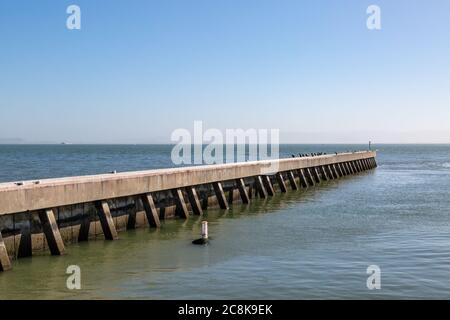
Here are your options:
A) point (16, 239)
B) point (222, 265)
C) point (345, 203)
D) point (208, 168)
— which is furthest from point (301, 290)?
point (345, 203)

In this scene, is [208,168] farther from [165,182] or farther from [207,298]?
[207,298]

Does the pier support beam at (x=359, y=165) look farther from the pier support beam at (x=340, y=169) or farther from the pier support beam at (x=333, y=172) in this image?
the pier support beam at (x=333, y=172)

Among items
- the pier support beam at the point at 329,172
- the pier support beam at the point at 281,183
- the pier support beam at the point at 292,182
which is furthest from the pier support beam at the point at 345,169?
the pier support beam at the point at 281,183

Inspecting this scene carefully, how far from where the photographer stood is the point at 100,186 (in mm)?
19188

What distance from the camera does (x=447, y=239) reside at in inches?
796

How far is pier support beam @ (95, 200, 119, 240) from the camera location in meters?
19.4

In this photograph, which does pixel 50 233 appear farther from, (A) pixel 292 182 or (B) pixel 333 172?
(B) pixel 333 172

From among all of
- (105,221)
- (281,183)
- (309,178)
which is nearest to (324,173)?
(309,178)

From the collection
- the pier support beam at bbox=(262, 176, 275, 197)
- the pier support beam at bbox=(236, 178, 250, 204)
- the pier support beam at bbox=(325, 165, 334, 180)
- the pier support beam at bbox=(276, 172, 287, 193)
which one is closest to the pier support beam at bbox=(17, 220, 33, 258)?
the pier support beam at bbox=(236, 178, 250, 204)

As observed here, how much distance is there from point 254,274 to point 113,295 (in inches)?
145

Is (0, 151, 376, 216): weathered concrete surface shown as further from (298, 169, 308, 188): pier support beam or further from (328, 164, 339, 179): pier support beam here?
(328, 164, 339, 179): pier support beam

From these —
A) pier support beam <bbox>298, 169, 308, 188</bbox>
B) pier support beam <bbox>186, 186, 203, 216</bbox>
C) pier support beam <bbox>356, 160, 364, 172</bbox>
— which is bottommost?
pier support beam <bbox>356, 160, 364, 172</bbox>

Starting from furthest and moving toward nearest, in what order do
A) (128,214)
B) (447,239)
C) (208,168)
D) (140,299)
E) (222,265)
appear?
(208,168) → (128,214) → (447,239) → (222,265) → (140,299)

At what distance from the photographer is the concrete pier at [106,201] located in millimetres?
16109
